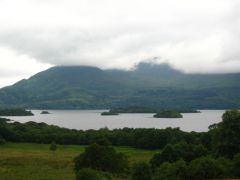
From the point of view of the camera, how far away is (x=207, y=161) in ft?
180

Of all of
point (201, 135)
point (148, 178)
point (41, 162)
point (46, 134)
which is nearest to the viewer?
point (148, 178)

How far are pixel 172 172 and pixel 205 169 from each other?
5.29 meters

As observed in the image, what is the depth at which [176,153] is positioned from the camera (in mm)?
65562

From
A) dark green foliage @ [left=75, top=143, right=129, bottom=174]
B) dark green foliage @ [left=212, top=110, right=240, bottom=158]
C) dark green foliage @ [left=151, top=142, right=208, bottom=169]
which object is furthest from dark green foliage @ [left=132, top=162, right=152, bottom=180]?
dark green foliage @ [left=212, top=110, right=240, bottom=158]

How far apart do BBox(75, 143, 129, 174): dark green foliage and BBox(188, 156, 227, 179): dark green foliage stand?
12422mm

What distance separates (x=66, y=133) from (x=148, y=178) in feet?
287

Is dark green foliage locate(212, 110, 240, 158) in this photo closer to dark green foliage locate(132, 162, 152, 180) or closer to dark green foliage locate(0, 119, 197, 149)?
dark green foliage locate(132, 162, 152, 180)

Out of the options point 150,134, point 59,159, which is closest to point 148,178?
point 59,159

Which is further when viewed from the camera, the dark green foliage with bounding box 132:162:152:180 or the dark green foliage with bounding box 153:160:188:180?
the dark green foliage with bounding box 132:162:152:180

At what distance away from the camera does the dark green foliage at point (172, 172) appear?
50.6m

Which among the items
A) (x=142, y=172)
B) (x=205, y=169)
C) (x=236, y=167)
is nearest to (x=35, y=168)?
(x=142, y=172)

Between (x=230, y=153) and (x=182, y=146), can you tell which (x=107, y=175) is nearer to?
(x=182, y=146)

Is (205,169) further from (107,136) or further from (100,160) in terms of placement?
(107,136)

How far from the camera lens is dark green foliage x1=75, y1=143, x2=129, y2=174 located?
203ft
